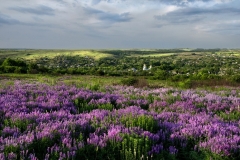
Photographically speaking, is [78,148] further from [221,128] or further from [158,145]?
[221,128]

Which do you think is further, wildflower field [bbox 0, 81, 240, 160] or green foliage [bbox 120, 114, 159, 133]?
green foliage [bbox 120, 114, 159, 133]

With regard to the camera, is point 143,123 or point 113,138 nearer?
point 113,138

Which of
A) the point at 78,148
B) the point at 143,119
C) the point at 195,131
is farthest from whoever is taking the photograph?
the point at 143,119

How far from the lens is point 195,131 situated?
200 inches

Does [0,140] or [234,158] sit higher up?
[0,140]

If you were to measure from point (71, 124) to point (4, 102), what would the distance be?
3131mm

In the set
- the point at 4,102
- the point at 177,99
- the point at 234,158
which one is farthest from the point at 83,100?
the point at 234,158

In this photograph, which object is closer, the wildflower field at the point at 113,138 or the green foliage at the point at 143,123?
the wildflower field at the point at 113,138

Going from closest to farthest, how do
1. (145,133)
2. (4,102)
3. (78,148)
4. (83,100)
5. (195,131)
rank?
(78,148) < (145,133) < (195,131) < (4,102) < (83,100)

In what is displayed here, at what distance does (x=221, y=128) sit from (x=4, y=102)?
224 inches

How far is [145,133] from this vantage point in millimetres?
4758

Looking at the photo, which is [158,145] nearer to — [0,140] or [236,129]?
[236,129]

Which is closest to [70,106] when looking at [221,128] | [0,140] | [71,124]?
[71,124]

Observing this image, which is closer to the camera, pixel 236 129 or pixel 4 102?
pixel 236 129
